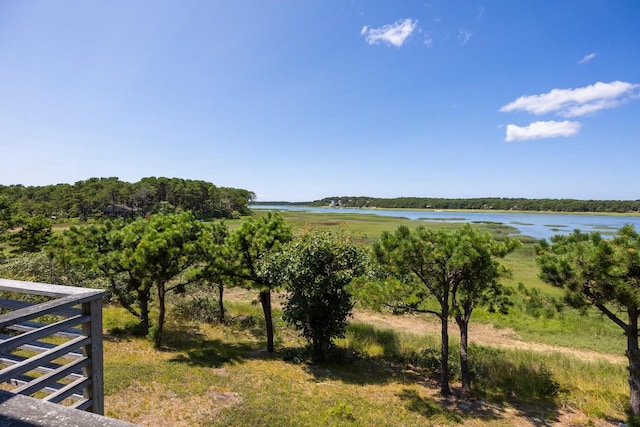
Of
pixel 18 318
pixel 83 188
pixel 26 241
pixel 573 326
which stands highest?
pixel 83 188

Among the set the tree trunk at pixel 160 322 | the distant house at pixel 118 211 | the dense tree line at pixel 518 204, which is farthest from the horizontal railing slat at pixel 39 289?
the dense tree line at pixel 518 204

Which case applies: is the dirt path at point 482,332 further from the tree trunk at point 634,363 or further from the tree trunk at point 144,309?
the tree trunk at point 144,309

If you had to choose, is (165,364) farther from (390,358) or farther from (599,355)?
(599,355)

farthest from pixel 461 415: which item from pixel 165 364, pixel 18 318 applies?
pixel 18 318

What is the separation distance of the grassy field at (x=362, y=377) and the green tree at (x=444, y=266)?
110 centimetres

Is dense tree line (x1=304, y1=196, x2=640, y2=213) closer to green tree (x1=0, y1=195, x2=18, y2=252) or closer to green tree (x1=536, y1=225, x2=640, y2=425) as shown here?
green tree (x1=536, y1=225, x2=640, y2=425)

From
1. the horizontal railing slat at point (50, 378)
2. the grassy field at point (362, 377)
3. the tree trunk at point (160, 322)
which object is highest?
the horizontal railing slat at point (50, 378)

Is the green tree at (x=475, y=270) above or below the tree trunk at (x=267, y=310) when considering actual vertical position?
above

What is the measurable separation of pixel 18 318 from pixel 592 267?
9986mm

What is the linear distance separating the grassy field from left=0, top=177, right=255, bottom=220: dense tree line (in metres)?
59.2

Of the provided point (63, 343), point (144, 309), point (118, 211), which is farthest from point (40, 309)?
point (118, 211)

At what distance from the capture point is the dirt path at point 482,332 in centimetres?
1368

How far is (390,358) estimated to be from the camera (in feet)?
43.2

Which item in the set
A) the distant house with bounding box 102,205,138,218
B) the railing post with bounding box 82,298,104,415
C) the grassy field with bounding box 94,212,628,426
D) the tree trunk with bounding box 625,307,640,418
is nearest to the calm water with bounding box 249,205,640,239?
the grassy field with bounding box 94,212,628,426
